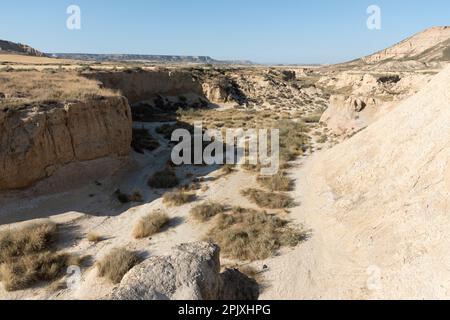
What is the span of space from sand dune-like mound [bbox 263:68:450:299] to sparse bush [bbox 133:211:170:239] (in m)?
3.59

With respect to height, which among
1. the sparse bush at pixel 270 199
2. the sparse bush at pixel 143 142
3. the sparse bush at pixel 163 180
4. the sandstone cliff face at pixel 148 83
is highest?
the sandstone cliff face at pixel 148 83

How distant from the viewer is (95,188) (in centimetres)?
1192

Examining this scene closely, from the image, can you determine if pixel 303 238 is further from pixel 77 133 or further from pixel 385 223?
pixel 77 133

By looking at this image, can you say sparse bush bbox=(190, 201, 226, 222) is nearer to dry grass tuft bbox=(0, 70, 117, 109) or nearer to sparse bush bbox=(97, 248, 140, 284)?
sparse bush bbox=(97, 248, 140, 284)

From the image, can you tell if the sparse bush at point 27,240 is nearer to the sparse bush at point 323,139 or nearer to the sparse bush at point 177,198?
the sparse bush at point 177,198

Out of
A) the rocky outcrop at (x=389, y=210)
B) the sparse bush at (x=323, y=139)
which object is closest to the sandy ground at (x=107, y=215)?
the rocky outcrop at (x=389, y=210)

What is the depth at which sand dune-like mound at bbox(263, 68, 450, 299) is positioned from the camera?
6758mm

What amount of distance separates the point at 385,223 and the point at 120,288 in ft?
21.3

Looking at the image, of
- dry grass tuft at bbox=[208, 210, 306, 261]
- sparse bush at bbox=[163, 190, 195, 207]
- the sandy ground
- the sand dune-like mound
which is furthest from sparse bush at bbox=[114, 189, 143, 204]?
the sand dune-like mound

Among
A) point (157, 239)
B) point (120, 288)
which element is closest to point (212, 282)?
point (120, 288)

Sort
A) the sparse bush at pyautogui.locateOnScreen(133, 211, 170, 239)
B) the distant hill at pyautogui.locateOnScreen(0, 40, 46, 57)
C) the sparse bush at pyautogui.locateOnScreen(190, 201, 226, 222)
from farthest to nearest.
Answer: the distant hill at pyautogui.locateOnScreen(0, 40, 46, 57)
the sparse bush at pyautogui.locateOnScreen(190, 201, 226, 222)
the sparse bush at pyautogui.locateOnScreen(133, 211, 170, 239)

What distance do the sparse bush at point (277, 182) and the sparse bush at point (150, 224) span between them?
4.07 m

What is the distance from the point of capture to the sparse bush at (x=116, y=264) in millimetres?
7332

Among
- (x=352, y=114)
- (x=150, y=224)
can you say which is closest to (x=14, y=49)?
(x=352, y=114)
